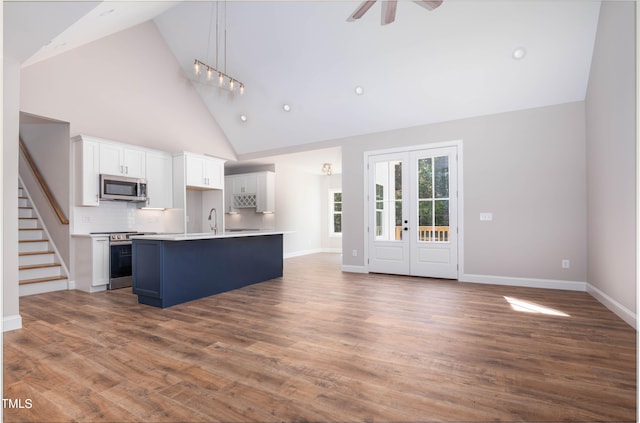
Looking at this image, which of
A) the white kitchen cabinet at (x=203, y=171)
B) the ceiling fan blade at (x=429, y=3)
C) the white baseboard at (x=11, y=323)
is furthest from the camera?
the white kitchen cabinet at (x=203, y=171)

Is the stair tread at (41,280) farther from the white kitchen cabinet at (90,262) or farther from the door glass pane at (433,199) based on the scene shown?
the door glass pane at (433,199)

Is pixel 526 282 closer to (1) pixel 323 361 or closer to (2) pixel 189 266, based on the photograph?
(1) pixel 323 361

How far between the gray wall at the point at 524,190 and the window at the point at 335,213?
4.92 metres

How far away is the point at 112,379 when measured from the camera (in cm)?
224

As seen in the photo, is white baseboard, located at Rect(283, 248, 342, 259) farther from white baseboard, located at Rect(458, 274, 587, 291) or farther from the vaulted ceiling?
white baseboard, located at Rect(458, 274, 587, 291)

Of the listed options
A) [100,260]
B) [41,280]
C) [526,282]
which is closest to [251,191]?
[100,260]

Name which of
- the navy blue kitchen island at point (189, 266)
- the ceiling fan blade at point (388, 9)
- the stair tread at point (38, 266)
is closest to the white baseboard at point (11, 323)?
the navy blue kitchen island at point (189, 266)

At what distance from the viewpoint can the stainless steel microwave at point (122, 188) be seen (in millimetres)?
5199

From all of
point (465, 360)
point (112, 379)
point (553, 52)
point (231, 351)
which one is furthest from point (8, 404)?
point (553, 52)

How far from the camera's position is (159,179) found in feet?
20.2

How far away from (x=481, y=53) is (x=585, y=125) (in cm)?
182

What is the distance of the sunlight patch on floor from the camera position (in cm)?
369

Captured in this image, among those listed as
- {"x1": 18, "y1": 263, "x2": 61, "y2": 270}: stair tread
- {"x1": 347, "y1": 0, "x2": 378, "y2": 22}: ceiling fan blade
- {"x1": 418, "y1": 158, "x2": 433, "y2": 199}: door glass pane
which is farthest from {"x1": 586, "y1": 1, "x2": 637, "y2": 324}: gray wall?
{"x1": 18, "y1": 263, "x2": 61, "y2": 270}: stair tread

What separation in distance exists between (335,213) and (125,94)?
21.0 feet
